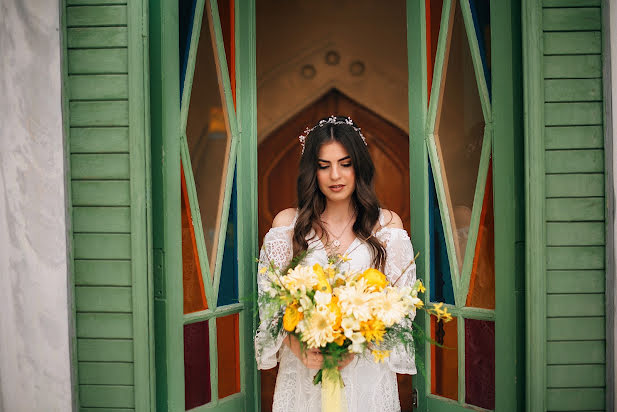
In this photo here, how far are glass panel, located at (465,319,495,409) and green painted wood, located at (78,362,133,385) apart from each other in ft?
5.45

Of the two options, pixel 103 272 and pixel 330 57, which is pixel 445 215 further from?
pixel 330 57

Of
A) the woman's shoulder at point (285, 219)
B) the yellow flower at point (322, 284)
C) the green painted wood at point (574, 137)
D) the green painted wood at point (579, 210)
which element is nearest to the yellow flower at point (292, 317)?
the yellow flower at point (322, 284)

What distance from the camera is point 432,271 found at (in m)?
2.74

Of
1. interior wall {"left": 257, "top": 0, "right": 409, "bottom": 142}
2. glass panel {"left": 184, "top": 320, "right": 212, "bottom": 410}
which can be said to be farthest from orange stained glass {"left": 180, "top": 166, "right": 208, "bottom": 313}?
interior wall {"left": 257, "top": 0, "right": 409, "bottom": 142}

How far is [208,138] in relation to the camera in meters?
2.75

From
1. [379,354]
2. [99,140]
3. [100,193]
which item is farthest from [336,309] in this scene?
[99,140]

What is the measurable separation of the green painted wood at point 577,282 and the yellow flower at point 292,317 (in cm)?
121

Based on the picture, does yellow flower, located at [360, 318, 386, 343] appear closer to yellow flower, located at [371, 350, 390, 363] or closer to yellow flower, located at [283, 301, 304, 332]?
yellow flower, located at [371, 350, 390, 363]

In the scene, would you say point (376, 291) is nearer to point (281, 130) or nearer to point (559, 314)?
point (559, 314)

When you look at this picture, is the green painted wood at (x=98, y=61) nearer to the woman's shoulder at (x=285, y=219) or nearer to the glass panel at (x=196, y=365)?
the woman's shoulder at (x=285, y=219)

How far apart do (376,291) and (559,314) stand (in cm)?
99

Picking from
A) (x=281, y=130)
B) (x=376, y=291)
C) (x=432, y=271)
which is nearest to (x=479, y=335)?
(x=432, y=271)

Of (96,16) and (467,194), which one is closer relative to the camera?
(96,16)

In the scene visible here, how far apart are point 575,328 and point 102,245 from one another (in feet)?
7.20
